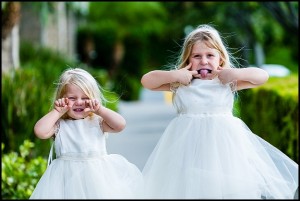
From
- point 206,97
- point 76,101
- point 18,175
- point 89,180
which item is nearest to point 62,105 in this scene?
point 76,101

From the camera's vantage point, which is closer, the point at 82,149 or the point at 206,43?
the point at 82,149

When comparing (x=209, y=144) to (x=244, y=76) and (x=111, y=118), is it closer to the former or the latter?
(x=244, y=76)

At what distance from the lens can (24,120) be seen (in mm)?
9266

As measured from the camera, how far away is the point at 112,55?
34.7m

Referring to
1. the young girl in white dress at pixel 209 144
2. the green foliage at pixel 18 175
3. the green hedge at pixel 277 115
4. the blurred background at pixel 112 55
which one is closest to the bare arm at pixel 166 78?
the young girl in white dress at pixel 209 144

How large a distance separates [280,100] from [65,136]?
480cm

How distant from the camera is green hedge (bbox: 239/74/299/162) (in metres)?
8.19

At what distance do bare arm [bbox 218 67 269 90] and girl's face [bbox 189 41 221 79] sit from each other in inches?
4.2

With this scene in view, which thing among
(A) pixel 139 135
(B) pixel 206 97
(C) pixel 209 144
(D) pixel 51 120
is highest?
(B) pixel 206 97

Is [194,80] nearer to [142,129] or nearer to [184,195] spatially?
[184,195]

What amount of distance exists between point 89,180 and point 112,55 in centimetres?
3073

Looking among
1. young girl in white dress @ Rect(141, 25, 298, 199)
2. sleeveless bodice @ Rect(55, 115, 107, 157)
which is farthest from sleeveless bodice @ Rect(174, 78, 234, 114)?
sleeveless bodice @ Rect(55, 115, 107, 157)

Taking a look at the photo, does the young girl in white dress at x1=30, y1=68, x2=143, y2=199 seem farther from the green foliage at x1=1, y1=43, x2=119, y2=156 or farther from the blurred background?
the green foliage at x1=1, y1=43, x2=119, y2=156

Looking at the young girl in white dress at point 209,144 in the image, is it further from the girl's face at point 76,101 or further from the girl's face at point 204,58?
the girl's face at point 76,101
